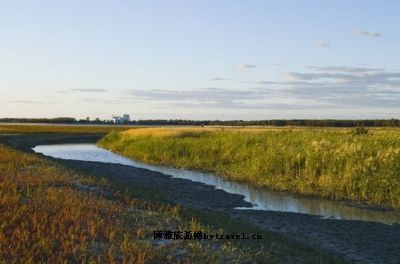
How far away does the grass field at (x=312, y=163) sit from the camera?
72.6 feet

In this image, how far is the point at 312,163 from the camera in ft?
86.2

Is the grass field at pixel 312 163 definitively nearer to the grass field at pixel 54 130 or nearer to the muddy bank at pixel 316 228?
the muddy bank at pixel 316 228

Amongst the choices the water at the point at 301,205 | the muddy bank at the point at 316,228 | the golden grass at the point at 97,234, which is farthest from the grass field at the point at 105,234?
the water at the point at 301,205

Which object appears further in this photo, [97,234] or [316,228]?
[316,228]

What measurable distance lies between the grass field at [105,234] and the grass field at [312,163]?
974 cm

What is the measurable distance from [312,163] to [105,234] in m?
→ 17.4

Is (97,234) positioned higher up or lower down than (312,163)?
lower down

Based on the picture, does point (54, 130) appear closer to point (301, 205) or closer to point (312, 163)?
point (312, 163)

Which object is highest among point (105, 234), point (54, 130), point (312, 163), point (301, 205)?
point (54, 130)

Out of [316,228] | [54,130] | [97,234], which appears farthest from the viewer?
[54,130]

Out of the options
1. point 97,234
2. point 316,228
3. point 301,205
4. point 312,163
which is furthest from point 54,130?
point 97,234

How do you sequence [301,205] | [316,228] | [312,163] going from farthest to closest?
[312,163]
[301,205]
[316,228]

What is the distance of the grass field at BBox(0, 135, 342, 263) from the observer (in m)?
9.36

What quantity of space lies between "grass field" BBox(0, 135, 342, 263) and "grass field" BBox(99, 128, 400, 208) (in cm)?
974
